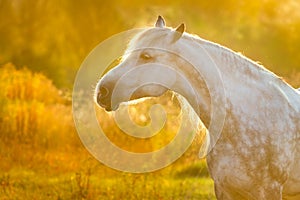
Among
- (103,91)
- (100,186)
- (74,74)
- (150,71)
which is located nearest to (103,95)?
(103,91)

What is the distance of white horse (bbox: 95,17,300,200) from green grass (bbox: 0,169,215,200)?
3.56m

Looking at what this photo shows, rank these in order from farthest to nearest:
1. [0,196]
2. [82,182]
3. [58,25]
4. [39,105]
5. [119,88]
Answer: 1. [58,25]
2. [39,105]
3. [82,182]
4. [0,196]
5. [119,88]

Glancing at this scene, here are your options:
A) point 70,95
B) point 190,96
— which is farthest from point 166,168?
point 190,96

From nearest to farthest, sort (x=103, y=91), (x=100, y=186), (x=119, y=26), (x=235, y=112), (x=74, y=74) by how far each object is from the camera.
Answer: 1. (x=103, y=91)
2. (x=235, y=112)
3. (x=100, y=186)
4. (x=74, y=74)
5. (x=119, y=26)

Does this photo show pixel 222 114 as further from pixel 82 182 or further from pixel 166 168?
pixel 166 168

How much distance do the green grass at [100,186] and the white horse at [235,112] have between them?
11.7 feet

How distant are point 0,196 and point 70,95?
4177mm

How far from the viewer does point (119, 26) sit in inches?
690

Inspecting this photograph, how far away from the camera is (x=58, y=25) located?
16.9 m

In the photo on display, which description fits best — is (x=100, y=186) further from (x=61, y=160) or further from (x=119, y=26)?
(x=119, y=26)

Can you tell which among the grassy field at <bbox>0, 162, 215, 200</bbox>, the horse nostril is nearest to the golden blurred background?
the grassy field at <bbox>0, 162, 215, 200</bbox>

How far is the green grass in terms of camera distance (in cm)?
829

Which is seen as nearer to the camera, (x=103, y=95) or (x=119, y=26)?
(x=103, y=95)

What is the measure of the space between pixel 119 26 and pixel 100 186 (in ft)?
29.1
